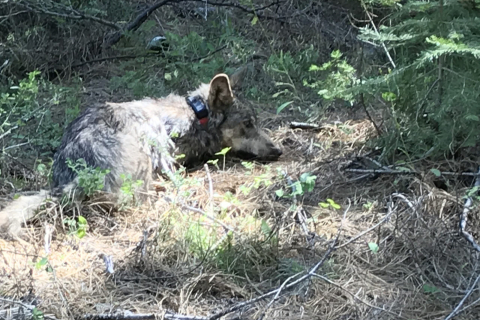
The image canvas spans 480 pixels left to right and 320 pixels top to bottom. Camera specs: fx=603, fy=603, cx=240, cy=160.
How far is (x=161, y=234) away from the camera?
12.9 feet

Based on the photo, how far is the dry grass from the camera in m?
3.34

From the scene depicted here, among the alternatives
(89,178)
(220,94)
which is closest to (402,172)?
(220,94)

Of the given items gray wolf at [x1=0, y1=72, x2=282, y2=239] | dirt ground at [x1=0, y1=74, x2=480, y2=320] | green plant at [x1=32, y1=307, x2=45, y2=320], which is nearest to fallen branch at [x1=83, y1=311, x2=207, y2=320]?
dirt ground at [x1=0, y1=74, x2=480, y2=320]

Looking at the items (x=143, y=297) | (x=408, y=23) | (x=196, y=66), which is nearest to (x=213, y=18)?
(x=196, y=66)

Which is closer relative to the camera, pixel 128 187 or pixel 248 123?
pixel 128 187

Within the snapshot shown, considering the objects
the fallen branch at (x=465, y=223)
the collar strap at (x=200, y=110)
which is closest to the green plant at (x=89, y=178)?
the collar strap at (x=200, y=110)

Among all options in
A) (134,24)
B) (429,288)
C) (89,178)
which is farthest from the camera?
(134,24)

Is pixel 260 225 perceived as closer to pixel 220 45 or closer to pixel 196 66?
pixel 196 66

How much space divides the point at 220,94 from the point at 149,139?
36.1 inches

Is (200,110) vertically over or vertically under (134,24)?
under

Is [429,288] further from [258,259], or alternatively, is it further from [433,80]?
[433,80]

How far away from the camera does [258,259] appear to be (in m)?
3.69

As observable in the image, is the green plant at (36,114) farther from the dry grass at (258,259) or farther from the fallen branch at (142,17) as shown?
the dry grass at (258,259)

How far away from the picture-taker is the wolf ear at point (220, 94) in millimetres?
5594
